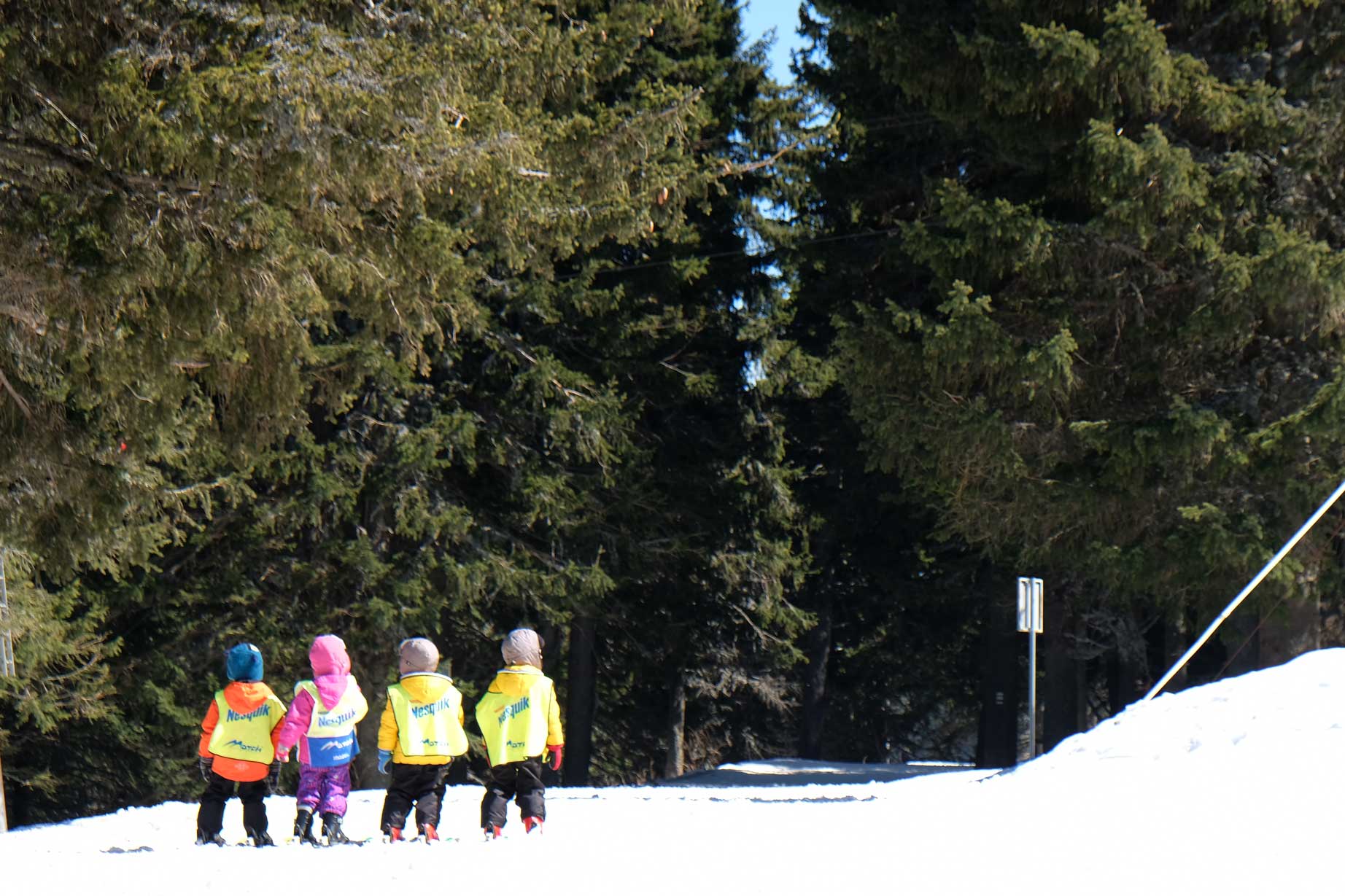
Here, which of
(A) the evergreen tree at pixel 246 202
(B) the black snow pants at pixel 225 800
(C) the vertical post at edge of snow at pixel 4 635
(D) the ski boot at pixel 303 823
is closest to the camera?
(A) the evergreen tree at pixel 246 202

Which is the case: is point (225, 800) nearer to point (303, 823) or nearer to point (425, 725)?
point (303, 823)

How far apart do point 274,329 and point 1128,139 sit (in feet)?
28.0

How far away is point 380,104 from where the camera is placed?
356 inches

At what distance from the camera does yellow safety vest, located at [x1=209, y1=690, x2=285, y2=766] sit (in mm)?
9617

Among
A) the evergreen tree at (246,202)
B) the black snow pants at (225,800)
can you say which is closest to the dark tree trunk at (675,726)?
the evergreen tree at (246,202)

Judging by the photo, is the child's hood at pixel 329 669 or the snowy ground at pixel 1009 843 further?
the child's hood at pixel 329 669

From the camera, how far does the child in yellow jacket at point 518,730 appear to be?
369 inches

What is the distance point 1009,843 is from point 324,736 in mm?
4416

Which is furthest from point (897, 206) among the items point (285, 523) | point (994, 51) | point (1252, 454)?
point (285, 523)

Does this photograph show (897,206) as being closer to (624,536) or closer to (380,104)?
(624,536)

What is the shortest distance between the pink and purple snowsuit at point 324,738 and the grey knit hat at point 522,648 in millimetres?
987

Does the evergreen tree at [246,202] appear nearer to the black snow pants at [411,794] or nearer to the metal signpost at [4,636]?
the metal signpost at [4,636]

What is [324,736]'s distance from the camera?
9523mm

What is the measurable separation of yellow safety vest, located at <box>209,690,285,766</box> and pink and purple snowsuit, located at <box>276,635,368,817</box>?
0.35ft
